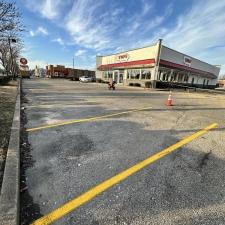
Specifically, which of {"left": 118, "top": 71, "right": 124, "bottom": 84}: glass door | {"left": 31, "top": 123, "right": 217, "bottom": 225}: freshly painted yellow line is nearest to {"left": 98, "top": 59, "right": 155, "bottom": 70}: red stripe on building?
{"left": 118, "top": 71, "right": 124, "bottom": 84}: glass door

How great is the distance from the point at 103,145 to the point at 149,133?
1704 millimetres

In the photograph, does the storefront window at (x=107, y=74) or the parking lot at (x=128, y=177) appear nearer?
the parking lot at (x=128, y=177)

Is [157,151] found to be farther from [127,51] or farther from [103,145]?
[127,51]

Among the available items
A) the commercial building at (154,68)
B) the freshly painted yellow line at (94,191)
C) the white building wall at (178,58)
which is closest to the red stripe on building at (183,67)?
the commercial building at (154,68)

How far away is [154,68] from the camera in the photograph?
91.6ft

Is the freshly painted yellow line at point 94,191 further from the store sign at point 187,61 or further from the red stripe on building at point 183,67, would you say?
the store sign at point 187,61

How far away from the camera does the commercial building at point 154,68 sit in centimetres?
2820

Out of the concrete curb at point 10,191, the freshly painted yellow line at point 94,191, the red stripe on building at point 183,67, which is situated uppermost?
the red stripe on building at point 183,67

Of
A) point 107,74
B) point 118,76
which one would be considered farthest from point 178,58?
point 107,74

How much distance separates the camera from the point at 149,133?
5.29 metres

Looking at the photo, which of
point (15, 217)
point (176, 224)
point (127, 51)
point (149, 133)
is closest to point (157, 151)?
point (149, 133)

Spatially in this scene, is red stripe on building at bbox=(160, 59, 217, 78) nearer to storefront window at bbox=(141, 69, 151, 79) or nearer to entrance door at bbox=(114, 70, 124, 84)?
storefront window at bbox=(141, 69, 151, 79)

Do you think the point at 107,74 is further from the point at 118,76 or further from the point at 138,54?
the point at 138,54

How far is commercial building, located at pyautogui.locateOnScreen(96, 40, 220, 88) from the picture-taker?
28203mm
